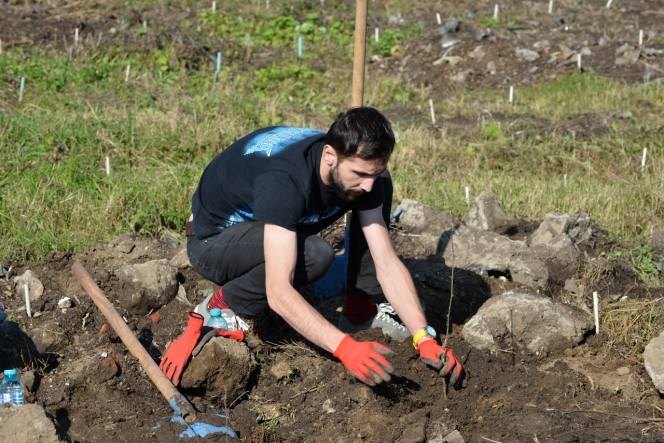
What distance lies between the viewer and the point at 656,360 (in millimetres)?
3398

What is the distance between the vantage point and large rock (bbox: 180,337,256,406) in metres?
3.35

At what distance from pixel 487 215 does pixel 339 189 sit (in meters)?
1.97

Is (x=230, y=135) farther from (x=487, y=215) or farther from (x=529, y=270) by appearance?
(x=529, y=270)

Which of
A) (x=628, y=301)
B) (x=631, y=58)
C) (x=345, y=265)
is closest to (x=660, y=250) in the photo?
(x=628, y=301)

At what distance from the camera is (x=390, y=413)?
127 inches

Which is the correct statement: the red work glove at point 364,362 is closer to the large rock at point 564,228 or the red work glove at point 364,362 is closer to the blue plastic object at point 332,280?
the blue plastic object at point 332,280

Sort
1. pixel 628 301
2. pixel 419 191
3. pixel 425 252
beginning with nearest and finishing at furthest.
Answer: pixel 628 301 → pixel 425 252 → pixel 419 191

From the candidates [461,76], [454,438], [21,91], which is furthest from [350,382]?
[461,76]

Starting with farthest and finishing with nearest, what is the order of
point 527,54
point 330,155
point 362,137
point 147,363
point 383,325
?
point 527,54 → point 383,325 → point 147,363 → point 330,155 → point 362,137

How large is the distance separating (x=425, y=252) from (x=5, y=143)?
3397mm

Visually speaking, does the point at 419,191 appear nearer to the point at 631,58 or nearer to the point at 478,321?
the point at 478,321

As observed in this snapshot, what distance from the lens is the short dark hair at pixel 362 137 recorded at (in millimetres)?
3076

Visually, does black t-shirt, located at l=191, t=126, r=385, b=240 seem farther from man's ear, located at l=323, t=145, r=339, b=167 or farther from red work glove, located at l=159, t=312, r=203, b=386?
red work glove, located at l=159, t=312, r=203, b=386

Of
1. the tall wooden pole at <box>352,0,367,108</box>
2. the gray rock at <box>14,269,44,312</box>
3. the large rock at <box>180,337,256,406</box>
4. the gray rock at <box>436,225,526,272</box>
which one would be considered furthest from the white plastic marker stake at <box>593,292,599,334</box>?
the gray rock at <box>14,269,44,312</box>
